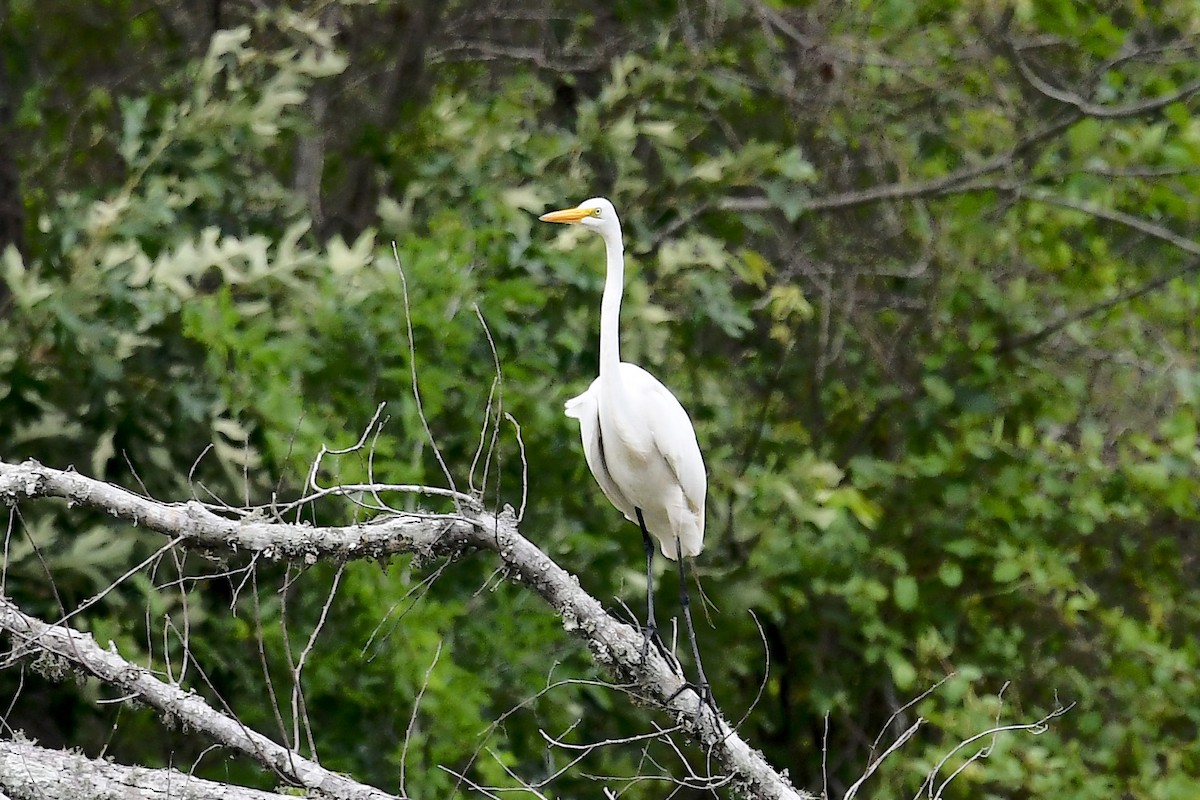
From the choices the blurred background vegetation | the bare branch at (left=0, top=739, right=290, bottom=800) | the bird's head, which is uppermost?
the bird's head

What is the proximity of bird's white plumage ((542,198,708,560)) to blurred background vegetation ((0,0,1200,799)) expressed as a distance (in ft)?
2.89

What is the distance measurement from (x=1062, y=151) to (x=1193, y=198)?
726 millimetres

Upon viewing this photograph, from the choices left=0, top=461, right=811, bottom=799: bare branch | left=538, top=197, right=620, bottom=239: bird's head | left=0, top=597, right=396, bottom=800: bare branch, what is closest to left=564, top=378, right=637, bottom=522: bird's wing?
left=538, top=197, right=620, bottom=239: bird's head

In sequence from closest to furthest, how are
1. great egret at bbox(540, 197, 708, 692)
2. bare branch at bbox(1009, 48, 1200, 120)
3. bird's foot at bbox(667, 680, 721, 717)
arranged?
bird's foot at bbox(667, 680, 721, 717)
great egret at bbox(540, 197, 708, 692)
bare branch at bbox(1009, 48, 1200, 120)

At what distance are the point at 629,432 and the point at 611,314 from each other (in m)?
0.32

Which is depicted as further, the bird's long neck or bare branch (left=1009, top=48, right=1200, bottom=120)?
bare branch (left=1009, top=48, right=1200, bottom=120)

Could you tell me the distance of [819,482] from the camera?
558cm

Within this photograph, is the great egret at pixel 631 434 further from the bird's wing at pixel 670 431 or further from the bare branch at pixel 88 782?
the bare branch at pixel 88 782

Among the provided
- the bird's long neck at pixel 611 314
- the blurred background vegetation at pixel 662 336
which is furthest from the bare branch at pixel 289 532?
the blurred background vegetation at pixel 662 336

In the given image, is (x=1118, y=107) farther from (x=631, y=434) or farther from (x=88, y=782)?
(x=88, y=782)

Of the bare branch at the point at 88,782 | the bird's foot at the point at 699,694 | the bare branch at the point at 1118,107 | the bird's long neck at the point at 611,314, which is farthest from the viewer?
the bare branch at the point at 1118,107

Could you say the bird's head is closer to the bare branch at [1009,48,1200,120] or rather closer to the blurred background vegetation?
the blurred background vegetation

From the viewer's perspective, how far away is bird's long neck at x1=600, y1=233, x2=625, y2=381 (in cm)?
322

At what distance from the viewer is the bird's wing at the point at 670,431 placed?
11.4ft
